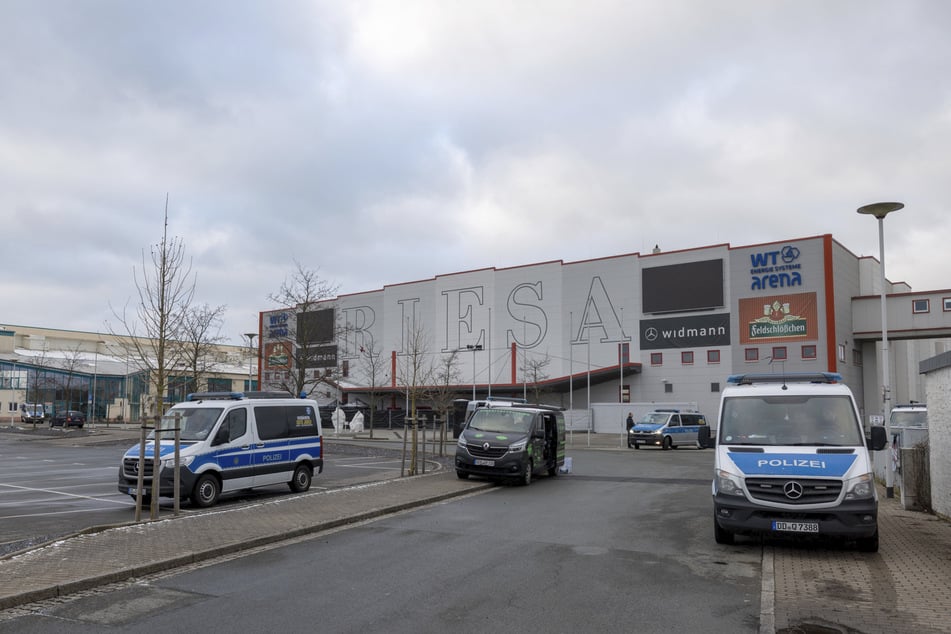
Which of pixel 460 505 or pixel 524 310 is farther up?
pixel 524 310

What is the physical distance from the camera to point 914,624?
20.5 ft

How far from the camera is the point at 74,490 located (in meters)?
17.2

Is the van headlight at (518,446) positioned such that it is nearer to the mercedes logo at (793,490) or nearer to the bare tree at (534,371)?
the mercedes logo at (793,490)

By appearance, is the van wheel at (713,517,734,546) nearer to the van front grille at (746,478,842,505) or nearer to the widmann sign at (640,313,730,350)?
the van front grille at (746,478,842,505)

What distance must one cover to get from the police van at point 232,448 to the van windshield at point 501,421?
417cm

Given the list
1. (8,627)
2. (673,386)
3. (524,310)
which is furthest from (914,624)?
(524,310)

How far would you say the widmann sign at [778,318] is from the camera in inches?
1939

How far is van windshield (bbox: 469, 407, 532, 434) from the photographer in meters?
18.4

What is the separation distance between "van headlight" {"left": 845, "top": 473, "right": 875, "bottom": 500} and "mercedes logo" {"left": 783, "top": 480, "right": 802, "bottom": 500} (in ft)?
1.76

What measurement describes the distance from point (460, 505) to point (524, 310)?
4890 centimetres

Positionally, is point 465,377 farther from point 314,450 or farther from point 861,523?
point 861,523

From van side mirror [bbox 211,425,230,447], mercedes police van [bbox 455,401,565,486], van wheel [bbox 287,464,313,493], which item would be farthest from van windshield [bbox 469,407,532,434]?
van side mirror [bbox 211,425,230,447]

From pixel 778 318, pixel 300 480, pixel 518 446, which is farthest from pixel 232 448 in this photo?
pixel 778 318

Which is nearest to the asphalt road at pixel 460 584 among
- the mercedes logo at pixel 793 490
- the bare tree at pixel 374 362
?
the mercedes logo at pixel 793 490
